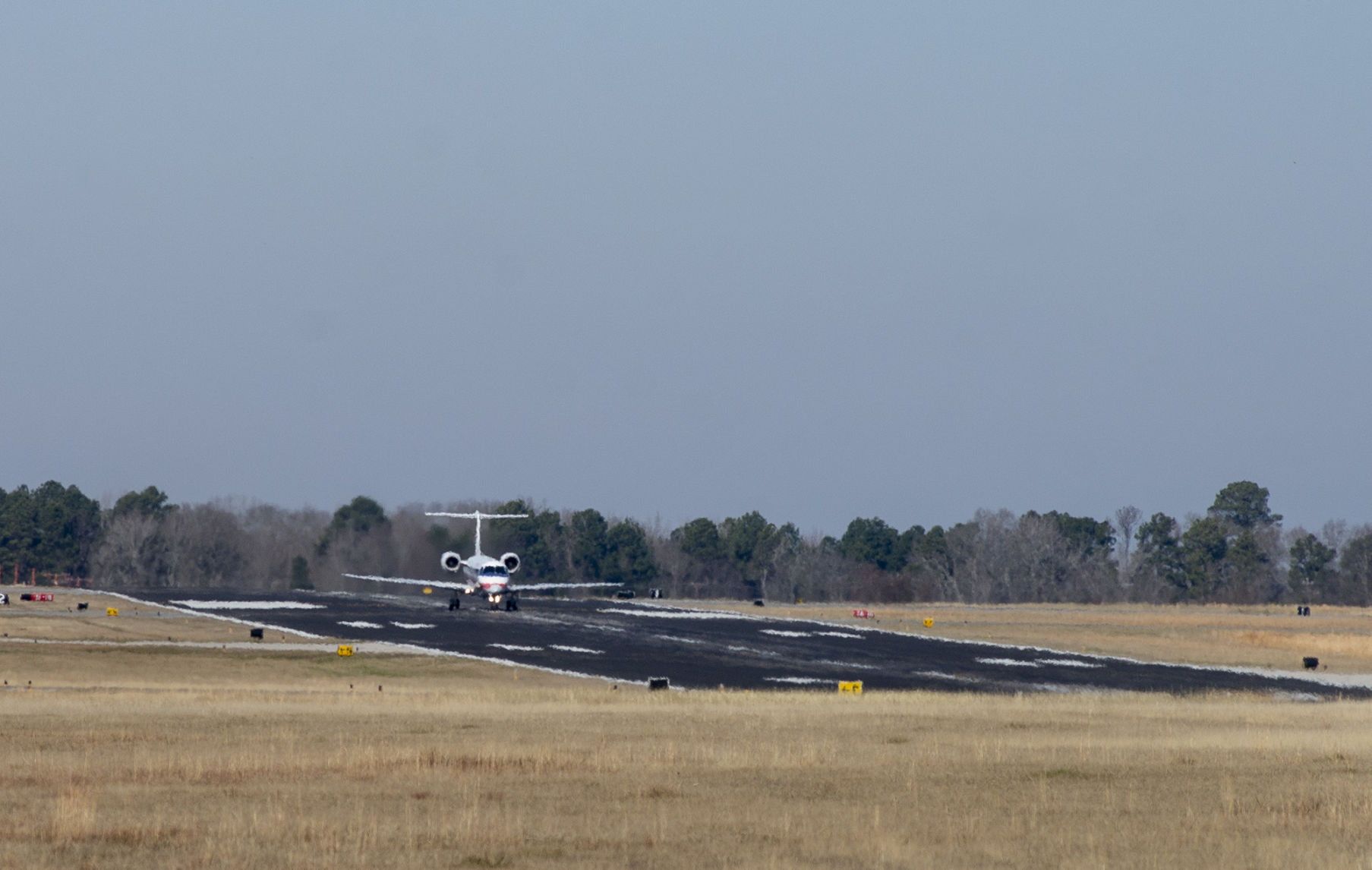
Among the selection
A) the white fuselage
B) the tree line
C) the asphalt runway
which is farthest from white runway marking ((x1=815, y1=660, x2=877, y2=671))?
the tree line

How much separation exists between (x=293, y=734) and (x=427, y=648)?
3022 centimetres

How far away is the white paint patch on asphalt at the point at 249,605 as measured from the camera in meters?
85.4

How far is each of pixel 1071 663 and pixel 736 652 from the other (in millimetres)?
12620

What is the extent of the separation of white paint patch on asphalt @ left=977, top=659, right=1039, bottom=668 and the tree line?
101 meters

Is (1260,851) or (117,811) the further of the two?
(117,811)

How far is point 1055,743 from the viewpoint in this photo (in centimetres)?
2789

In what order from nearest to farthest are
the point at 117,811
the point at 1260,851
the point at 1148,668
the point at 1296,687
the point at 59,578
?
the point at 1260,851
the point at 117,811
the point at 1296,687
the point at 1148,668
the point at 59,578

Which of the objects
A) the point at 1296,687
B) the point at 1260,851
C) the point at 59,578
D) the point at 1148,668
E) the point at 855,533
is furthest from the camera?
the point at 855,533

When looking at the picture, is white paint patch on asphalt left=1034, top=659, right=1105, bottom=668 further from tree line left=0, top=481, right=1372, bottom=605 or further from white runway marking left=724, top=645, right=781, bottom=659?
tree line left=0, top=481, right=1372, bottom=605

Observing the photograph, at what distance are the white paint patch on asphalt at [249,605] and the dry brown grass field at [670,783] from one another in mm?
47298

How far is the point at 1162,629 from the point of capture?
86438 mm

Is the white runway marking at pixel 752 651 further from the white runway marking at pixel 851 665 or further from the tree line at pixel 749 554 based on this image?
the tree line at pixel 749 554

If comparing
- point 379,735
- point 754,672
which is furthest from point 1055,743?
point 754,672

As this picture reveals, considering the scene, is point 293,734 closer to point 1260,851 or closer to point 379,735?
point 379,735
